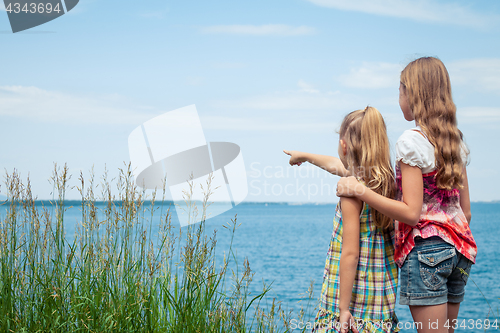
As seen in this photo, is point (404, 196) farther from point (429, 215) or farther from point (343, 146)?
point (343, 146)

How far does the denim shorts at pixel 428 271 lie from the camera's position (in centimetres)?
147

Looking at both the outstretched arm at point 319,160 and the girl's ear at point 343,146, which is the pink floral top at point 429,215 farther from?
the outstretched arm at point 319,160

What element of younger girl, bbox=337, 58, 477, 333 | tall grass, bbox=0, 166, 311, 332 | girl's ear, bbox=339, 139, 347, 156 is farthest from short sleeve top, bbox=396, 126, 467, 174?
tall grass, bbox=0, 166, 311, 332

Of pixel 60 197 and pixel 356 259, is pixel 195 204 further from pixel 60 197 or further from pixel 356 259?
pixel 356 259

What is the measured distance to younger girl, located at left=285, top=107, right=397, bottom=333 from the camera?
1512 millimetres

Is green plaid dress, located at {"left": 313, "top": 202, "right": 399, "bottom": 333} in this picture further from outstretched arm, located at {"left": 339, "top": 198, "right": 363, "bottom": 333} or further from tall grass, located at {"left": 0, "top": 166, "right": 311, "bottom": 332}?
tall grass, located at {"left": 0, "top": 166, "right": 311, "bottom": 332}

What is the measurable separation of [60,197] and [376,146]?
186cm

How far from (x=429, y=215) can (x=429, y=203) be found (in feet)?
0.18

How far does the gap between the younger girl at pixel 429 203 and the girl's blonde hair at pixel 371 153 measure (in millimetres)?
59

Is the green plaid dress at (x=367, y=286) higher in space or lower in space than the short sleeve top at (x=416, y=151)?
lower

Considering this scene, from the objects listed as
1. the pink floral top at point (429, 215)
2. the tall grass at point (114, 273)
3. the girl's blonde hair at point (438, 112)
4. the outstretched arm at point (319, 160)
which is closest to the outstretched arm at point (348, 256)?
the pink floral top at point (429, 215)

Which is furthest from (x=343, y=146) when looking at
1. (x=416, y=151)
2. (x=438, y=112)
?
(x=438, y=112)

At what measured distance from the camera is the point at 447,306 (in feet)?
5.25

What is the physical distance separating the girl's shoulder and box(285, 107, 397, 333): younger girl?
0.07m
